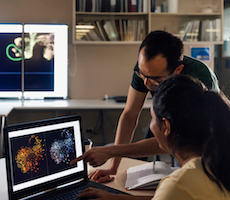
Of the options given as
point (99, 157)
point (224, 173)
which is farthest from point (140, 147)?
point (224, 173)

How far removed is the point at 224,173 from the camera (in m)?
0.63

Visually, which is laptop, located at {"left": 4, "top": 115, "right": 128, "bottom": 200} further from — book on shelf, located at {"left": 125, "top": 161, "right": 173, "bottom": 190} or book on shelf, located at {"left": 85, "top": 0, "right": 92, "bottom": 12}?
book on shelf, located at {"left": 85, "top": 0, "right": 92, "bottom": 12}

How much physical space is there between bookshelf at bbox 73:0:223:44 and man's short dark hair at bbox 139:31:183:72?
6.74 feet

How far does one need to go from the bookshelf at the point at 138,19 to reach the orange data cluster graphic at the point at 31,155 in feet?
7.69

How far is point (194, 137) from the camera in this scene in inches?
26.7

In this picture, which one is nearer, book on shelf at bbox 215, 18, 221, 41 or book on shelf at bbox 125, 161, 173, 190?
book on shelf at bbox 125, 161, 173, 190

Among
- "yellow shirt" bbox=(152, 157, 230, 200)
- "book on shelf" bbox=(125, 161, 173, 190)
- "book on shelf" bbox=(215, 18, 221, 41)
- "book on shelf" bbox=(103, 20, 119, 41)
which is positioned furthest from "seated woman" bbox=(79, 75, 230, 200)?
"book on shelf" bbox=(215, 18, 221, 41)

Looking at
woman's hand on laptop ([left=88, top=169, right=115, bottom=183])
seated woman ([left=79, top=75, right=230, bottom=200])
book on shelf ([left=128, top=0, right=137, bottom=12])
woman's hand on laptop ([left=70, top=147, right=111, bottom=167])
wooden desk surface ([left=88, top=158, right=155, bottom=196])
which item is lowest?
wooden desk surface ([left=88, top=158, right=155, bottom=196])

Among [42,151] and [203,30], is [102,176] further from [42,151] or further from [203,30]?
[203,30]

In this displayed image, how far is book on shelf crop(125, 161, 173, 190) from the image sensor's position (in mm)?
1021

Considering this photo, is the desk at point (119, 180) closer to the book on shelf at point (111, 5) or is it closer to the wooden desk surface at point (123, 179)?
the wooden desk surface at point (123, 179)

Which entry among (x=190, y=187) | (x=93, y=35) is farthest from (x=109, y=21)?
(x=190, y=187)

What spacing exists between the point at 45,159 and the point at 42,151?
31 millimetres

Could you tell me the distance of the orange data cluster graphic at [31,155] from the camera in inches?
34.0
